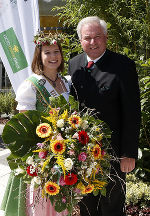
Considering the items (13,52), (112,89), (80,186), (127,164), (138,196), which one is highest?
(13,52)

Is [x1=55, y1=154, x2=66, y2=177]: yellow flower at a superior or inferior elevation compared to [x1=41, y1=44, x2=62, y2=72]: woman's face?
inferior

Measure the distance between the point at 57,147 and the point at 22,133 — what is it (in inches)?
11.0

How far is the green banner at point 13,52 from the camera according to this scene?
323 centimetres

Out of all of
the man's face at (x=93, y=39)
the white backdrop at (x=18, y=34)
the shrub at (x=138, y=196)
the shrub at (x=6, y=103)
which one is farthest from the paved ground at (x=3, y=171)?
the shrub at (x=6, y=103)

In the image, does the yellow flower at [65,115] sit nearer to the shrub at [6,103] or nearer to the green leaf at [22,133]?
the green leaf at [22,133]

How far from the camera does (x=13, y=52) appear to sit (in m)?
3.30

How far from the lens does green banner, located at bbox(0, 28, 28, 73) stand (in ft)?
10.6

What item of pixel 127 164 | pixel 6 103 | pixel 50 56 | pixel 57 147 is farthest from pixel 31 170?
pixel 6 103

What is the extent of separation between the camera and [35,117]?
→ 5.37ft

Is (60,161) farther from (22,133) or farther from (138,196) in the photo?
(138,196)

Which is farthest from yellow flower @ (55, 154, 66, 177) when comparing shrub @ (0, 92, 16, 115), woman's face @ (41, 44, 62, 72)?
shrub @ (0, 92, 16, 115)

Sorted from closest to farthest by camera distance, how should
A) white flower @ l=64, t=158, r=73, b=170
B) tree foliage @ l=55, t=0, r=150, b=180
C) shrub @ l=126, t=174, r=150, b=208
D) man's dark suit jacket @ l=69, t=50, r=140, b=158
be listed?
white flower @ l=64, t=158, r=73, b=170, man's dark suit jacket @ l=69, t=50, r=140, b=158, shrub @ l=126, t=174, r=150, b=208, tree foliage @ l=55, t=0, r=150, b=180

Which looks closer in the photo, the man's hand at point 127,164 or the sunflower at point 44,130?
the sunflower at point 44,130

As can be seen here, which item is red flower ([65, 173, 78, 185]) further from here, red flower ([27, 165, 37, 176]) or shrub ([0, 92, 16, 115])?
shrub ([0, 92, 16, 115])
